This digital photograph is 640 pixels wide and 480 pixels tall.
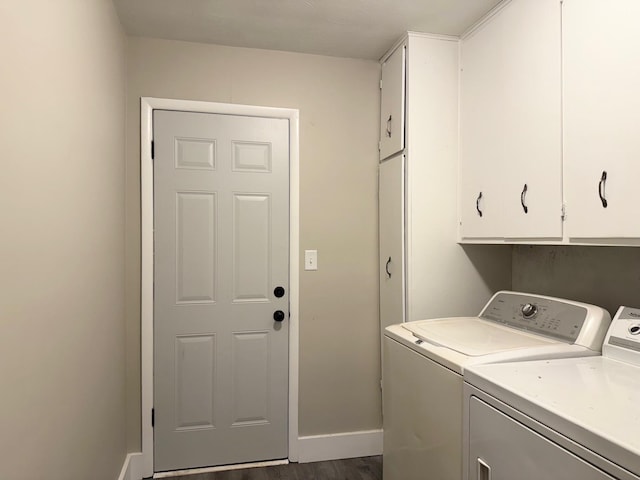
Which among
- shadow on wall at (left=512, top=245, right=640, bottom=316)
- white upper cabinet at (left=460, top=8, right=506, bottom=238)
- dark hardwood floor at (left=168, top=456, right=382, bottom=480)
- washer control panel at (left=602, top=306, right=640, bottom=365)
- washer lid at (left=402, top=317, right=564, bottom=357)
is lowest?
dark hardwood floor at (left=168, top=456, right=382, bottom=480)

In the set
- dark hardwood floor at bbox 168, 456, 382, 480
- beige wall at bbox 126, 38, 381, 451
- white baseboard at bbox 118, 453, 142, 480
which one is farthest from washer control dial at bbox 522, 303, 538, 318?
white baseboard at bbox 118, 453, 142, 480

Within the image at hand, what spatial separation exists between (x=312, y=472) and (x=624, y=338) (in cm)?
176

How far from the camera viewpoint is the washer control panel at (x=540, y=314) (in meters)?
1.51

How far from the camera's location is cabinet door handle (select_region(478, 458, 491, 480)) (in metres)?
1.16

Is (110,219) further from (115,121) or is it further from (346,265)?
(346,265)

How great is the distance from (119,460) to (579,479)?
2044mm

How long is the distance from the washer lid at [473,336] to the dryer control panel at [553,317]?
0.04m

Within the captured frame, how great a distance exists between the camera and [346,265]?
8.22 ft

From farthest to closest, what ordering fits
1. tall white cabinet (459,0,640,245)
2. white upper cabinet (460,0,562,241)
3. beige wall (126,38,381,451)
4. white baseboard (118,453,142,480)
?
beige wall (126,38,381,451) < white baseboard (118,453,142,480) < white upper cabinet (460,0,562,241) < tall white cabinet (459,0,640,245)

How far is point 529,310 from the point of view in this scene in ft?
5.61

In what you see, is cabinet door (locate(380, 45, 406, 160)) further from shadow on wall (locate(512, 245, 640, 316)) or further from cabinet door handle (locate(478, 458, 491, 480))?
cabinet door handle (locate(478, 458, 491, 480))

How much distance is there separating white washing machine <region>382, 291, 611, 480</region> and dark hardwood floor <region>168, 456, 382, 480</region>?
0.50 m

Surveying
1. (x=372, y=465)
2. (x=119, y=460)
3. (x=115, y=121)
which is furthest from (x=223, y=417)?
(x=115, y=121)

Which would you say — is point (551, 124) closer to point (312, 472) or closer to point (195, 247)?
point (195, 247)
